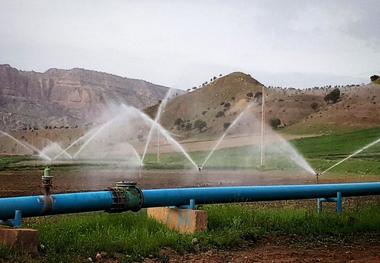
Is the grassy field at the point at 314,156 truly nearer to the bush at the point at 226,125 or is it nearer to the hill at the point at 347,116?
the hill at the point at 347,116

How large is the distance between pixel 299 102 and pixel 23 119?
91.8 meters

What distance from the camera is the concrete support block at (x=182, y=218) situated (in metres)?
9.52

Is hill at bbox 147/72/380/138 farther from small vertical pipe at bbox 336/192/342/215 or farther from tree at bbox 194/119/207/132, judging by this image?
small vertical pipe at bbox 336/192/342/215

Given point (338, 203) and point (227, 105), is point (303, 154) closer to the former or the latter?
point (338, 203)

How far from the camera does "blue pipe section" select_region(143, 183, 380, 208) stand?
378 inches

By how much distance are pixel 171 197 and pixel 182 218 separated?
16.1 inches

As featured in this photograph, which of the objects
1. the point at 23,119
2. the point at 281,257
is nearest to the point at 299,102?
the point at 23,119

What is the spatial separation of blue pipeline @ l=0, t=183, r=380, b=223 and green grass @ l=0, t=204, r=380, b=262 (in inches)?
14.5

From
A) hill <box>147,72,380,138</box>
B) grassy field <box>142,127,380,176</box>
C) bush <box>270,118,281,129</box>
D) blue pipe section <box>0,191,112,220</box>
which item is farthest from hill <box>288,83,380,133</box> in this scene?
blue pipe section <box>0,191,112,220</box>

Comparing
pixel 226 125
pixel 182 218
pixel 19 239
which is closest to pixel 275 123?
pixel 226 125

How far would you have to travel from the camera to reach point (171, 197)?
31.7ft

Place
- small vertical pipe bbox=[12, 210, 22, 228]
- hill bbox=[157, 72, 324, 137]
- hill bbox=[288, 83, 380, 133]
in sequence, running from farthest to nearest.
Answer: hill bbox=[157, 72, 324, 137] → hill bbox=[288, 83, 380, 133] → small vertical pipe bbox=[12, 210, 22, 228]

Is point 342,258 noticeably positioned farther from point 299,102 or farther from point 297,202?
point 299,102

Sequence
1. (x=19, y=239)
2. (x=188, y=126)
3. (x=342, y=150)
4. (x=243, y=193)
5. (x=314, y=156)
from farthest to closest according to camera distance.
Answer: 1. (x=188, y=126)
2. (x=342, y=150)
3. (x=314, y=156)
4. (x=243, y=193)
5. (x=19, y=239)
